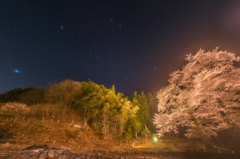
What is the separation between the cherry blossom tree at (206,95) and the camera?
582cm

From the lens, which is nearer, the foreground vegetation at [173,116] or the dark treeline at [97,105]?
the foreground vegetation at [173,116]

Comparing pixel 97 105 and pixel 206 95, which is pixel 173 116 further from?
pixel 97 105

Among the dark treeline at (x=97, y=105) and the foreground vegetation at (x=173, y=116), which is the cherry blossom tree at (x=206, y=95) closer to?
the foreground vegetation at (x=173, y=116)

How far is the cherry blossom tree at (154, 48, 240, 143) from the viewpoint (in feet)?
19.1

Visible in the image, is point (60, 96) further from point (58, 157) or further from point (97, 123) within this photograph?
point (58, 157)

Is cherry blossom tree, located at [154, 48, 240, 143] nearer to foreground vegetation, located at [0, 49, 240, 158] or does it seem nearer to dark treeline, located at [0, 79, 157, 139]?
foreground vegetation, located at [0, 49, 240, 158]

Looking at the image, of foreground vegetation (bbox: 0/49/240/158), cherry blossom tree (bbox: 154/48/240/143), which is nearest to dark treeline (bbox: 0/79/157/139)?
foreground vegetation (bbox: 0/49/240/158)

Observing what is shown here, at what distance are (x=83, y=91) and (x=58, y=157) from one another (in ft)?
39.4

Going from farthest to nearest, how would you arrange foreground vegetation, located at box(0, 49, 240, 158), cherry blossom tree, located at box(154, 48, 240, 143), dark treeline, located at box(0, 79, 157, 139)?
1. dark treeline, located at box(0, 79, 157, 139)
2. foreground vegetation, located at box(0, 49, 240, 158)
3. cherry blossom tree, located at box(154, 48, 240, 143)

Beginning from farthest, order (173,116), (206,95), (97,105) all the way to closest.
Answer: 1. (97,105)
2. (173,116)
3. (206,95)

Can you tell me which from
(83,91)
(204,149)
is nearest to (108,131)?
(83,91)

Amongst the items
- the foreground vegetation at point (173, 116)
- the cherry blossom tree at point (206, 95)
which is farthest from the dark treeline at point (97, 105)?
the cherry blossom tree at point (206, 95)

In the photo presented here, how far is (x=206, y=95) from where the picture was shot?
604cm

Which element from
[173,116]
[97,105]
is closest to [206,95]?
[173,116]
